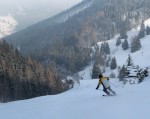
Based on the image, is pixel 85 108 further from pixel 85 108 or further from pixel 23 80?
pixel 23 80

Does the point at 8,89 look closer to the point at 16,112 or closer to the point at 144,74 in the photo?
the point at 144,74

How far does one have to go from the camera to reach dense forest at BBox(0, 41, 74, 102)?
98.0 metres

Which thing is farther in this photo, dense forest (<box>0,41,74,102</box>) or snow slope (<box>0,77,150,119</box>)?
dense forest (<box>0,41,74,102</box>)

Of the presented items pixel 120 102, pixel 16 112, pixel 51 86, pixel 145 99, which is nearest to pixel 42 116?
pixel 16 112

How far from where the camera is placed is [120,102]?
22.7m

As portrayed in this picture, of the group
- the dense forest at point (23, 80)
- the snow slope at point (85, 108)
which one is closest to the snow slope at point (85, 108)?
the snow slope at point (85, 108)

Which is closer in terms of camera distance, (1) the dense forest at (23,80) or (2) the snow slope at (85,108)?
(2) the snow slope at (85,108)

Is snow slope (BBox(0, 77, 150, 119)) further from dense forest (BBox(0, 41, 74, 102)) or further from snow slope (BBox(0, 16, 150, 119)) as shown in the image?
dense forest (BBox(0, 41, 74, 102))

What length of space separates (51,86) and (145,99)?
83.5 metres

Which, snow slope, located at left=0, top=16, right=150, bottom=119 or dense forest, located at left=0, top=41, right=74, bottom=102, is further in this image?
dense forest, located at left=0, top=41, right=74, bottom=102

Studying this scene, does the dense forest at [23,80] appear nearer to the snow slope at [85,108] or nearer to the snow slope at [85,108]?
the snow slope at [85,108]

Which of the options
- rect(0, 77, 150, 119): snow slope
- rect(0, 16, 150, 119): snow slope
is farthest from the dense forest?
rect(0, 77, 150, 119): snow slope

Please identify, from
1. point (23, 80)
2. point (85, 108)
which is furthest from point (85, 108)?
point (23, 80)

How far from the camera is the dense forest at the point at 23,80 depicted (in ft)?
322
